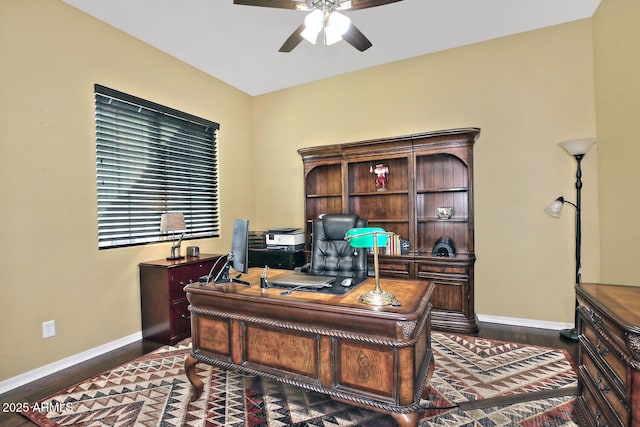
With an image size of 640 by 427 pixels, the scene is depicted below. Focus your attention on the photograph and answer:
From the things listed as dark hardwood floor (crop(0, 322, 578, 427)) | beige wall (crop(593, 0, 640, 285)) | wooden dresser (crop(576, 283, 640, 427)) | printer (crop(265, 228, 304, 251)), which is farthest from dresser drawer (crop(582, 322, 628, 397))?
printer (crop(265, 228, 304, 251))

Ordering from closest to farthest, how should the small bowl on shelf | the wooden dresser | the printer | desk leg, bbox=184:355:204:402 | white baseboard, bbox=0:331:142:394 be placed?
the wooden dresser → desk leg, bbox=184:355:204:402 → white baseboard, bbox=0:331:142:394 → the small bowl on shelf → the printer

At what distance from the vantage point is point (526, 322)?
322cm

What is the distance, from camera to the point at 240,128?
4.57 metres

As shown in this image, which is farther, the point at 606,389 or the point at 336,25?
the point at 336,25

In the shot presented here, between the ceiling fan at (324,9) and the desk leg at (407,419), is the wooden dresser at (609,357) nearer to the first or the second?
the desk leg at (407,419)

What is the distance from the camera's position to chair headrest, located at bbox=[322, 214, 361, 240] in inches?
107

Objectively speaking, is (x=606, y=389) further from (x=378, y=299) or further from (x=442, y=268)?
(x=442, y=268)

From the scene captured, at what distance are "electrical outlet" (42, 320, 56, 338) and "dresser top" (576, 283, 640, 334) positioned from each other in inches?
137

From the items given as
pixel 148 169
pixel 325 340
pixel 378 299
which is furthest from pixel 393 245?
pixel 148 169

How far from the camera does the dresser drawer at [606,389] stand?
117 cm

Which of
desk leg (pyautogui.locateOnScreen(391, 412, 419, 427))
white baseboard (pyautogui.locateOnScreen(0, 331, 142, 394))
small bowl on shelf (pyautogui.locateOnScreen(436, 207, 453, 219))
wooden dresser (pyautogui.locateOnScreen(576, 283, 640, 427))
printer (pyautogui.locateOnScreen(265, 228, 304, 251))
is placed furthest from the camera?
Result: printer (pyautogui.locateOnScreen(265, 228, 304, 251))

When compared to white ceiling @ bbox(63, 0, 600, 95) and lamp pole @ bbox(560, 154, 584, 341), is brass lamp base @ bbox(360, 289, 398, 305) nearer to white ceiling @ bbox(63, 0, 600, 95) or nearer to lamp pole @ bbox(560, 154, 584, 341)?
lamp pole @ bbox(560, 154, 584, 341)

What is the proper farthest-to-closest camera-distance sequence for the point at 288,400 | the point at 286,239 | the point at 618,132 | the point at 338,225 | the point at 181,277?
the point at 286,239 < the point at 181,277 < the point at 338,225 < the point at 618,132 < the point at 288,400

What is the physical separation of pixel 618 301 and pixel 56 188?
142 inches
